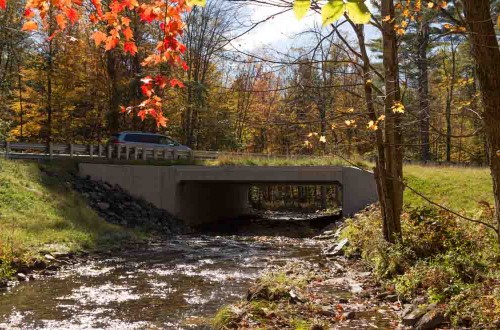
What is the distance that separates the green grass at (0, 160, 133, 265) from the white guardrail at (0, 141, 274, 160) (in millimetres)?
1689

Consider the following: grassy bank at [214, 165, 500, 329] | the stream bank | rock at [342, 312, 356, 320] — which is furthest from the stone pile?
rock at [342, 312, 356, 320]

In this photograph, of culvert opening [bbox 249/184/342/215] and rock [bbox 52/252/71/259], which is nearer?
rock [bbox 52/252/71/259]

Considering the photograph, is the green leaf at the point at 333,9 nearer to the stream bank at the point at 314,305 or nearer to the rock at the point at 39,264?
the stream bank at the point at 314,305

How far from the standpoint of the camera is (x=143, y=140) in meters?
27.1

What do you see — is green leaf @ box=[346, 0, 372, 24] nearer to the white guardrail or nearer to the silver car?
the white guardrail

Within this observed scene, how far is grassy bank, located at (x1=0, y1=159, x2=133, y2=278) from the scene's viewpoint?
1335 cm

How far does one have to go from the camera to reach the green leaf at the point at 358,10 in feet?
6.65

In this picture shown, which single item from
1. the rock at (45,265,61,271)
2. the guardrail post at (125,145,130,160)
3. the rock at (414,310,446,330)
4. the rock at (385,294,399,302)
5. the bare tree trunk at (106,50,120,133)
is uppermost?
the bare tree trunk at (106,50,120,133)

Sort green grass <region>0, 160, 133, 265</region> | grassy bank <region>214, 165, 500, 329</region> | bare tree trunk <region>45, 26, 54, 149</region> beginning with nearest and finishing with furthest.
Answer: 1. grassy bank <region>214, 165, 500, 329</region>
2. green grass <region>0, 160, 133, 265</region>
3. bare tree trunk <region>45, 26, 54, 149</region>

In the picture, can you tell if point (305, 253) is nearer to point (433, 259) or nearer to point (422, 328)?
point (433, 259)

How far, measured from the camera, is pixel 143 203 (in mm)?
23609

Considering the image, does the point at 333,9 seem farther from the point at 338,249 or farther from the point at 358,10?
the point at 338,249

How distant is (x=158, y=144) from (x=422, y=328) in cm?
2264

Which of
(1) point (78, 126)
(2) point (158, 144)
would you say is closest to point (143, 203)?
(2) point (158, 144)
